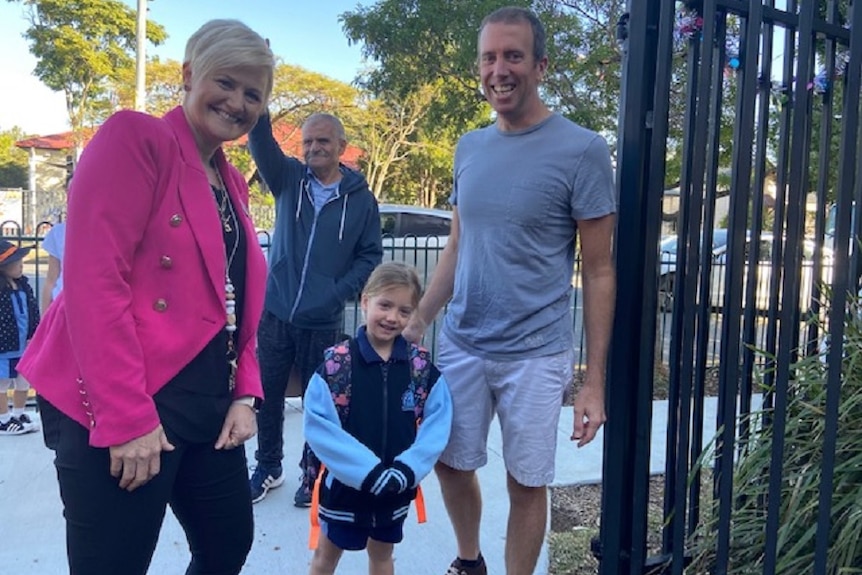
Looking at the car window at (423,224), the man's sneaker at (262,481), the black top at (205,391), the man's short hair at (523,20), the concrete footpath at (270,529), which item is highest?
the car window at (423,224)

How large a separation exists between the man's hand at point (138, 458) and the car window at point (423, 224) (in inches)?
503

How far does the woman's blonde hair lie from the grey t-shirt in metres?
0.97

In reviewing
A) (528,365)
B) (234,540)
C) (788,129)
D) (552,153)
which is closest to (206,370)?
(234,540)

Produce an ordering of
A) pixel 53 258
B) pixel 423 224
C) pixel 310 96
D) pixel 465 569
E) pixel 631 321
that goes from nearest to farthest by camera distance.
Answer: pixel 631 321
pixel 465 569
pixel 53 258
pixel 423 224
pixel 310 96

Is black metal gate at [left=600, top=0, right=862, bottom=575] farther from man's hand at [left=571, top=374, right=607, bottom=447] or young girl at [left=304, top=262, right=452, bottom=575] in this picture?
young girl at [left=304, top=262, right=452, bottom=575]

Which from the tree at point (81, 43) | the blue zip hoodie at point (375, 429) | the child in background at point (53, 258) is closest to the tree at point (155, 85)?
the tree at point (81, 43)

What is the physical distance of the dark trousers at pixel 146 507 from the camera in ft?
5.65

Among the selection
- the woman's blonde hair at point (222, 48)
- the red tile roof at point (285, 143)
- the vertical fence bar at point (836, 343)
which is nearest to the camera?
the vertical fence bar at point (836, 343)

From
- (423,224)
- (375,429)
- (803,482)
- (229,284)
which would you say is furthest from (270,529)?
(423,224)

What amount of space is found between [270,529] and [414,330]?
1.36 m

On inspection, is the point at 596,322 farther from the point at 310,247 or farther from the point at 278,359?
the point at 278,359

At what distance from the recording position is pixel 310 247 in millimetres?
3676

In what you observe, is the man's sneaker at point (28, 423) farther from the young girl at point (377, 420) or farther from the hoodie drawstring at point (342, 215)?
the young girl at point (377, 420)

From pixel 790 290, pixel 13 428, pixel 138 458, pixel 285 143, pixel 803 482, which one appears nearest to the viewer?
pixel 138 458
